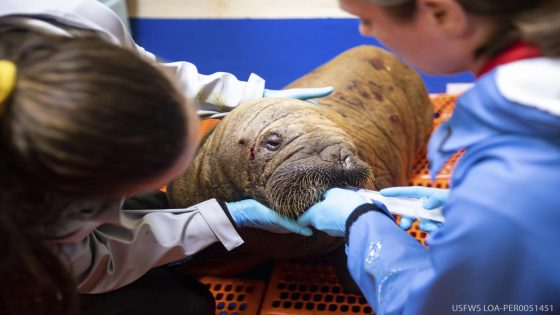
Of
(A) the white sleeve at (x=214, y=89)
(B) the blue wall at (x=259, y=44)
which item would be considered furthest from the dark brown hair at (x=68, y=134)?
(B) the blue wall at (x=259, y=44)

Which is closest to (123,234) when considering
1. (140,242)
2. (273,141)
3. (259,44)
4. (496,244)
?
(140,242)

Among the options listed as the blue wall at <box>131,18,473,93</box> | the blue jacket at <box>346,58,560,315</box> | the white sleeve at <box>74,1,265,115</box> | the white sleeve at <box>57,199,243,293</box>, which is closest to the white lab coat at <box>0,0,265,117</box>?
the white sleeve at <box>74,1,265,115</box>

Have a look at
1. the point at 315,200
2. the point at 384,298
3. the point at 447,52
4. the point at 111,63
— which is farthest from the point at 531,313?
the point at 111,63

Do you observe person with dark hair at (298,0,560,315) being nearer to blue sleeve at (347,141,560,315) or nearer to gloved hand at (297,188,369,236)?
blue sleeve at (347,141,560,315)

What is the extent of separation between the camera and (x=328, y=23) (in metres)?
3.38

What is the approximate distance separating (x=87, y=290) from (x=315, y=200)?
689 millimetres

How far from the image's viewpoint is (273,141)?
66.3 inches

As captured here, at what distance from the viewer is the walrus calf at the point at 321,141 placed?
5.26ft

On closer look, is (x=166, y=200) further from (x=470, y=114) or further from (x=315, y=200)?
(x=470, y=114)

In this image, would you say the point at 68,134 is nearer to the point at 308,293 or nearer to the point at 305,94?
the point at 305,94

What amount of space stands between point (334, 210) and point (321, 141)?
21 cm

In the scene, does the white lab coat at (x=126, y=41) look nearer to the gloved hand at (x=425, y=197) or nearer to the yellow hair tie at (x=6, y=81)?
the yellow hair tie at (x=6, y=81)

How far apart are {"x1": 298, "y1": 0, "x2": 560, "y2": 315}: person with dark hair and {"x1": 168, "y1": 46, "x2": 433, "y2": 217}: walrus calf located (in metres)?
0.53

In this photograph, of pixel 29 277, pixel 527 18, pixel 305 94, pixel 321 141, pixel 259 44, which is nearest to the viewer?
pixel 527 18
